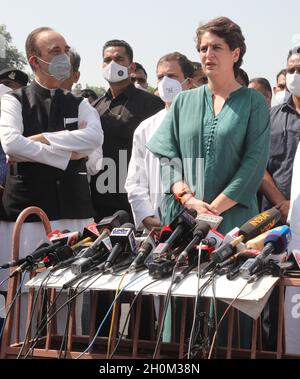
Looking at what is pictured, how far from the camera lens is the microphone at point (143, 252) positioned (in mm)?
3703

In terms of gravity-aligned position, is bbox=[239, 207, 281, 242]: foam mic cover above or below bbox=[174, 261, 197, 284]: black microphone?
above

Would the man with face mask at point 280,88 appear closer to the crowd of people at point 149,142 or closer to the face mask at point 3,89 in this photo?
the crowd of people at point 149,142

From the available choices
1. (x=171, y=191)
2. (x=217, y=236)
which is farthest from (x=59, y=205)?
(x=217, y=236)

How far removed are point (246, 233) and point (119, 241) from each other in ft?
2.04

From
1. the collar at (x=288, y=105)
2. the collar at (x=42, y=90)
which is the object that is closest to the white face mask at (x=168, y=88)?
the collar at (x=288, y=105)

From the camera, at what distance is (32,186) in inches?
209

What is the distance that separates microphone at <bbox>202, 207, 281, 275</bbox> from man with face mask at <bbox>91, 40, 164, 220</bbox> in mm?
2670

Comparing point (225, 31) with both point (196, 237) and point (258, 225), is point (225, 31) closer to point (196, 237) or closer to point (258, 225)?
point (258, 225)

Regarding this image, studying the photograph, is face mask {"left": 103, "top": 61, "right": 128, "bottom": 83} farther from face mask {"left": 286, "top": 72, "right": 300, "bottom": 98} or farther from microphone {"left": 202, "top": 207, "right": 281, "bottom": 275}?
microphone {"left": 202, "top": 207, "right": 281, "bottom": 275}

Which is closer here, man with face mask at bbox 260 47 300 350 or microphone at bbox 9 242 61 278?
microphone at bbox 9 242 61 278

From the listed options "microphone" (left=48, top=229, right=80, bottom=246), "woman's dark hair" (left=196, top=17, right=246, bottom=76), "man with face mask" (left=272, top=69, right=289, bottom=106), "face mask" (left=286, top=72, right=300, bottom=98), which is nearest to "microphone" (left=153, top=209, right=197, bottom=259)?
"microphone" (left=48, top=229, right=80, bottom=246)

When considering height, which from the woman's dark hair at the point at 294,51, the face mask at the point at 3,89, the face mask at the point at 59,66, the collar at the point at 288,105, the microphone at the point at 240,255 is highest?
the woman's dark hair at the point at 294,51

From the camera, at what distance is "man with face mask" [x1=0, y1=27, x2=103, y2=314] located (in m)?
5.26

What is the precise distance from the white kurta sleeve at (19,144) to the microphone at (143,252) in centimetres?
162
